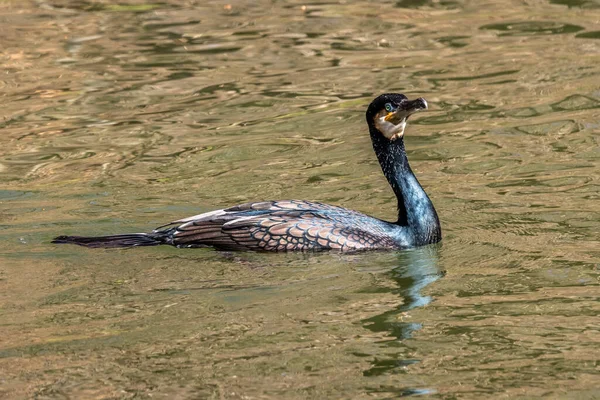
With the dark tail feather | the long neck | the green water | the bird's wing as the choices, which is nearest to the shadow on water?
the green water

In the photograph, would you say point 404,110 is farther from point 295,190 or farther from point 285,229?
point 295,190

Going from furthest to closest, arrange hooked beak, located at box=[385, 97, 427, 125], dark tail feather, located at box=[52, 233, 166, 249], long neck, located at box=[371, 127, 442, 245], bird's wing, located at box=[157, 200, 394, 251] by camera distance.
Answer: dark tail feather, located at box=[52, 233, 166, 249]
long neck, located at box=[371, 127, 442, 245]
bird's wing, located at box=[157, 200, 394, 251]
hooked beak, located at box=[385, 97, 427, 125]

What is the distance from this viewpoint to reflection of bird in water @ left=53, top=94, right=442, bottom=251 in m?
9.84

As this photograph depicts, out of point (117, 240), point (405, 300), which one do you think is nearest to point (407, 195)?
point (405, 300)

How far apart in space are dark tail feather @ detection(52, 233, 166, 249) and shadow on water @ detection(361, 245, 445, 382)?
198 cm

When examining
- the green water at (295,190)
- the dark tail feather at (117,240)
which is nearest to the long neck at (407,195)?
the green water at (295,190)

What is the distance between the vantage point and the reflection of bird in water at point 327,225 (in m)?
9.84

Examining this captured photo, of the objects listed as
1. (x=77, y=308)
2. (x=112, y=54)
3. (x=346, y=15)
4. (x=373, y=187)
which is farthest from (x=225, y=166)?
(x=346, y=15)

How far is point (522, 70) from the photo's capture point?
15.9m

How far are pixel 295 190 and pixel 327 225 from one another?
2106mm

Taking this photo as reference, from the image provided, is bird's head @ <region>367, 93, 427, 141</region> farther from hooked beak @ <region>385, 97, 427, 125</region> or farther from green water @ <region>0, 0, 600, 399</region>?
green water @ <region>0, 0, 600, 399</region>

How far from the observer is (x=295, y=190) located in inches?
470

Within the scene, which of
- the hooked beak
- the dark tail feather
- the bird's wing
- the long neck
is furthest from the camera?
the dark tail feather

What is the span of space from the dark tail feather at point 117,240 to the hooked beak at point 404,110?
81.2 inches
